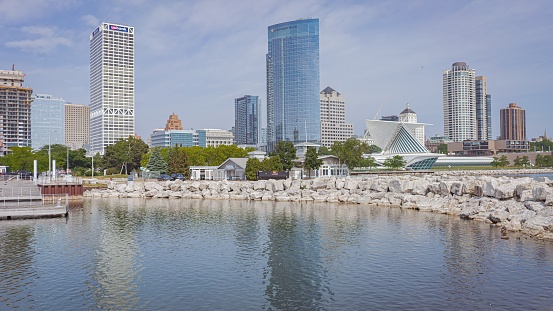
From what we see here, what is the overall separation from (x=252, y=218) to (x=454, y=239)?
19040 mm

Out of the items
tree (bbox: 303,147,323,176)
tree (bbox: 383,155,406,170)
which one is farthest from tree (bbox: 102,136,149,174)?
tree (bbox: 383,155,406,170)

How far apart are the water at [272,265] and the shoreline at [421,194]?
2615mm

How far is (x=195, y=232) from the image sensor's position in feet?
119

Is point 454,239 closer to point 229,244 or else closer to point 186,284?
point 229,244

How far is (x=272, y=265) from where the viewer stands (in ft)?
84.7

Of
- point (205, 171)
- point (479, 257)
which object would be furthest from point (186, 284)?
point (205, 171)

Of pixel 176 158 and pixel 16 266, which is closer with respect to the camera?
pixel 16 266

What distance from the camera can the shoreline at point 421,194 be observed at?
3700cm

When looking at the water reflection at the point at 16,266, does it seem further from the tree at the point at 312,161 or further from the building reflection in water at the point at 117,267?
the tree at the point at 312,161

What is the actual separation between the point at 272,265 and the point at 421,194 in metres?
32.7

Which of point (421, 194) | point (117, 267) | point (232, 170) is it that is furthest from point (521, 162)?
point (117, 267)

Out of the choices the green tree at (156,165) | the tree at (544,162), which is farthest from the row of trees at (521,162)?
the green tree at (156,165)

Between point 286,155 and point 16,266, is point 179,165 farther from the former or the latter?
point 16,266

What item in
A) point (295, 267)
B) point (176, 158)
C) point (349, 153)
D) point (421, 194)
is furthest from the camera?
point (349, 153)
